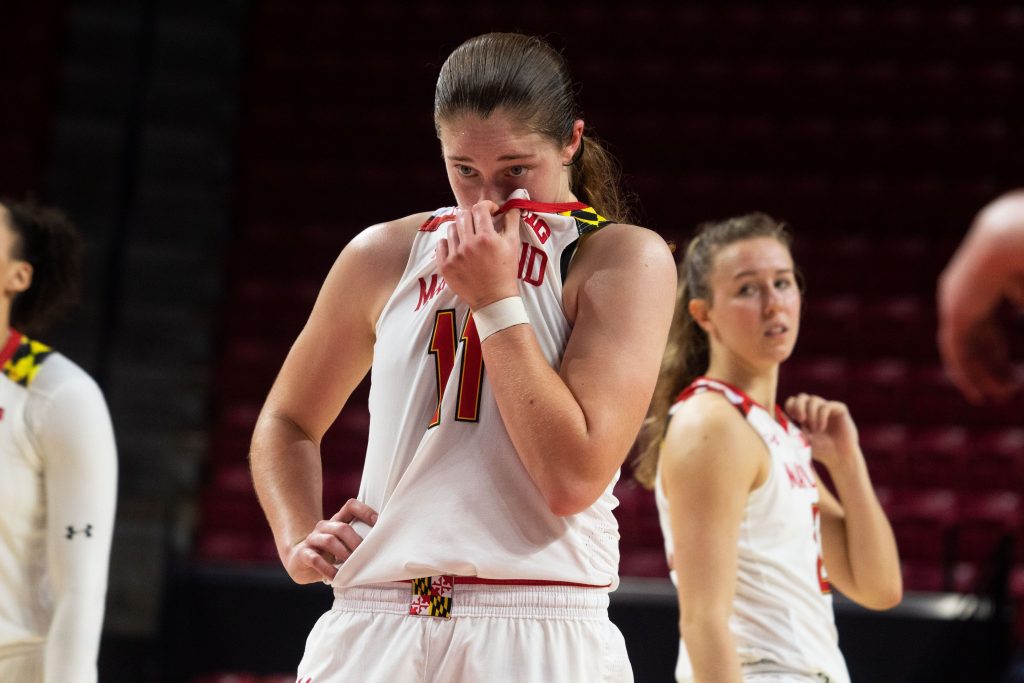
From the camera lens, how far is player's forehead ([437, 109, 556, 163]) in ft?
6.21

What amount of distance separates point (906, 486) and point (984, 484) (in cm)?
51

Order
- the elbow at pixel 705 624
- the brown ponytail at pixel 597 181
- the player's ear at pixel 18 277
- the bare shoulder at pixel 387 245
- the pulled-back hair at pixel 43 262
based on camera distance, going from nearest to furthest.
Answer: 1. the bare shoulder at pixel 387 245
2. the brown ponytail at pixel 597 181
3. the elbow at pixel 705 624
4. the player's ear at pixel 18 277
5. the pulled-back hair at pixel 43 262

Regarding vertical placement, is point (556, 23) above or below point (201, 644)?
above

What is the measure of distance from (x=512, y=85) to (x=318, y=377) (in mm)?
610

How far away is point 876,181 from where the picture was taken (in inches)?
388

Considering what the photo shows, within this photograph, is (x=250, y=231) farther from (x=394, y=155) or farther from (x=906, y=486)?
(x=906, y=486)

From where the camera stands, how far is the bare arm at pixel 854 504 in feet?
10.3

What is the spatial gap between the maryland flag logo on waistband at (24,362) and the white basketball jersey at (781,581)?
4.92ft

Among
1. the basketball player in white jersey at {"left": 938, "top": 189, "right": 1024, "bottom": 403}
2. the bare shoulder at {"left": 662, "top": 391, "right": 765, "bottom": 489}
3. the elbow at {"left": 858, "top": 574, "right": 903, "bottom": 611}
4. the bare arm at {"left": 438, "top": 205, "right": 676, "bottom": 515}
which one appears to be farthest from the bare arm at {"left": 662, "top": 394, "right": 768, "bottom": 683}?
the basketball player in white jersey at {"left": 938, "top": 189, "right": 1024, "bottom": 403}

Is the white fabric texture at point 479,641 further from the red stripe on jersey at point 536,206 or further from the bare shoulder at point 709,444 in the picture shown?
the bare shoulder at point 709,444

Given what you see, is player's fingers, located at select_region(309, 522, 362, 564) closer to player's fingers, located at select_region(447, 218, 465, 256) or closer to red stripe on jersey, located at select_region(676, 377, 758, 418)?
player's fingers, located at select_region(447, 218, 465, 256)

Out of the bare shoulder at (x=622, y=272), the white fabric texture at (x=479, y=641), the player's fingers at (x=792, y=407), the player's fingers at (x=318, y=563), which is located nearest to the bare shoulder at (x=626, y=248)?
the bare shoulder at (x=622, y=272)

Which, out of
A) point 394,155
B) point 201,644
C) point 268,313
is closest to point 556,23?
point 394,155

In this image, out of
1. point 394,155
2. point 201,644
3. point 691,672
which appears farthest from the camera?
point 394,155
